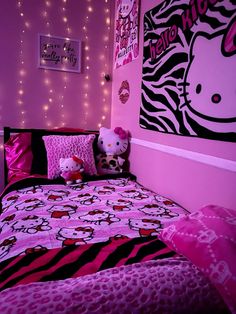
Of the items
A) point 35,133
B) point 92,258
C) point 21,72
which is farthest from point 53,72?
point 92,258

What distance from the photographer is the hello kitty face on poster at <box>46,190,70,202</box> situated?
1717mm

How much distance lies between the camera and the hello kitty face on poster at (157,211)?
1524 mm

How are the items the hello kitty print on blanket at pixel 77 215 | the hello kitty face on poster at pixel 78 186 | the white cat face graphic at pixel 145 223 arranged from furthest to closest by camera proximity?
the hello kitty face on poster at pixel 78 186 < the white cat face graphic at pixel 145 223 < the hello kitty print on blanket at pixel 77 215

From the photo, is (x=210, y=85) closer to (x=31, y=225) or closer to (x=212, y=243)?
(x=212, y=243)

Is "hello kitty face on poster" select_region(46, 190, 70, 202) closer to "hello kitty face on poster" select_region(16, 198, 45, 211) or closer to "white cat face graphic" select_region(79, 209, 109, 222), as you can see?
"hello kitty face on poster" select_region(16, 198, 45, 211)

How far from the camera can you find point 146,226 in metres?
1.35

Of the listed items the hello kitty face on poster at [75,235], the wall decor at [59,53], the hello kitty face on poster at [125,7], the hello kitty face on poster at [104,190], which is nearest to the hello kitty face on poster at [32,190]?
the hello kitty face on poster at [104,190]

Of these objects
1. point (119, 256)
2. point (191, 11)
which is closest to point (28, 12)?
point (191, 11)

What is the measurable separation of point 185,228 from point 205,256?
0.18 metres

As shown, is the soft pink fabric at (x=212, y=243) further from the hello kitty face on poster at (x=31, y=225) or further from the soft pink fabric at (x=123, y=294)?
the hello kitty face on poster at (x=31, y=225)

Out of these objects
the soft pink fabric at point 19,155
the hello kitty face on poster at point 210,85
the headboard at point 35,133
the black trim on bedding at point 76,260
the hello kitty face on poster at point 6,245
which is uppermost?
the hello kitty face on poster at point 210,85

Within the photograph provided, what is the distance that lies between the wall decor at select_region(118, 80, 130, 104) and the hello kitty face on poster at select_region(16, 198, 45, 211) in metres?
1.43

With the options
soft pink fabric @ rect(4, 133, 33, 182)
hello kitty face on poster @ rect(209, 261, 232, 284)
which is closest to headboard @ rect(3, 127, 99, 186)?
soft pink fabric @ rect(4, 133, 33, 182)

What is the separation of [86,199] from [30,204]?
0.35m
